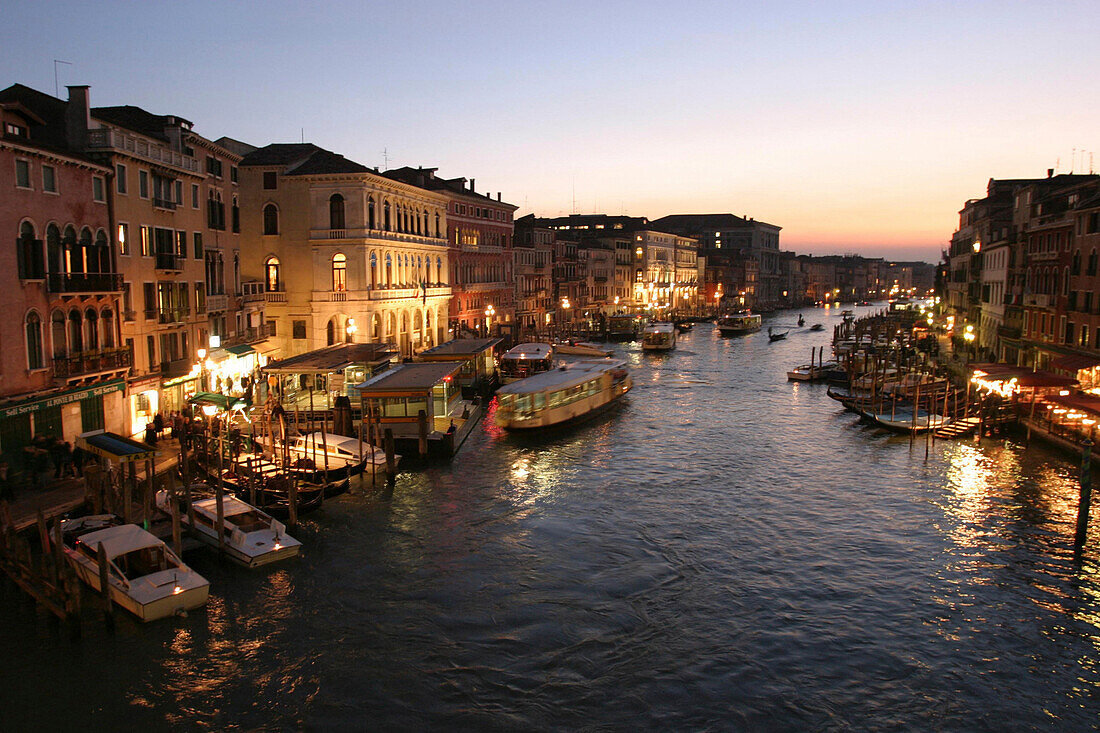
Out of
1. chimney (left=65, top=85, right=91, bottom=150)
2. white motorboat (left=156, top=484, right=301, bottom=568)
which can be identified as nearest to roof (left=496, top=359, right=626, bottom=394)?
white motorboat (left=156, top=484, right=301, bottom=568)

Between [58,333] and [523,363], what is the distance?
2560 cm

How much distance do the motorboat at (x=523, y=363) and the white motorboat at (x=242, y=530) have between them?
80.8 feet

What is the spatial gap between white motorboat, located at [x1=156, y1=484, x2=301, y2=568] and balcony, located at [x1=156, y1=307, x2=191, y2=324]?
368 inches

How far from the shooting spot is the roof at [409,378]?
90.7ft

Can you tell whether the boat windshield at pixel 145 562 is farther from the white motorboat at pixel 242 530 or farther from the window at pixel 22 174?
the window at pixel 22 174

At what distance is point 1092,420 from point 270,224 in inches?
1415

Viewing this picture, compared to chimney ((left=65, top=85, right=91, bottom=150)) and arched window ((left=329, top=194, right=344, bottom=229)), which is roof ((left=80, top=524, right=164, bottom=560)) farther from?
arched window ((left=329, top=194, right=344, bottom=229))

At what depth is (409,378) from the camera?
97.0ft

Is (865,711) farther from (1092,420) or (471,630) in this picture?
(1092,420)

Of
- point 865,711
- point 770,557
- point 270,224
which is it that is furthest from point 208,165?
point 865,711

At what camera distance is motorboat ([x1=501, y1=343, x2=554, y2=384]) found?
4356 centimetres

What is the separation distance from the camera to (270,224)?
1618 inches

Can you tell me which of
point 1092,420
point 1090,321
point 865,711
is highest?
point 1090,321

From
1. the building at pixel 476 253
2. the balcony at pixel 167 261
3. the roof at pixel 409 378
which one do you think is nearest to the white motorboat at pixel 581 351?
the building at pixel 476 253
